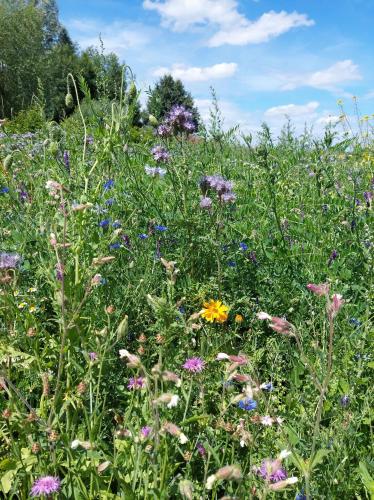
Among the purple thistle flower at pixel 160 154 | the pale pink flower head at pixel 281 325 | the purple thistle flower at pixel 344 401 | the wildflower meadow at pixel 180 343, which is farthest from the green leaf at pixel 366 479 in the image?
the purple thistle flower at pixel 160 154

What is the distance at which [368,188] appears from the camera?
4.20 m

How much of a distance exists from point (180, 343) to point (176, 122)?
1.80 m

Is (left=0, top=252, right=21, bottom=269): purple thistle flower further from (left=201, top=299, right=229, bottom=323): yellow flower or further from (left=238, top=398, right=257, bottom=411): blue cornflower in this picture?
(left=238, top=398, right=257, bottom=411): blue cornflower

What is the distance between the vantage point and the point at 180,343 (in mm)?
2029

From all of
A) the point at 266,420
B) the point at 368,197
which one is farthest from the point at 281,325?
the point at 368,197

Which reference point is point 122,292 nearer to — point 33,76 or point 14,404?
point 14,404

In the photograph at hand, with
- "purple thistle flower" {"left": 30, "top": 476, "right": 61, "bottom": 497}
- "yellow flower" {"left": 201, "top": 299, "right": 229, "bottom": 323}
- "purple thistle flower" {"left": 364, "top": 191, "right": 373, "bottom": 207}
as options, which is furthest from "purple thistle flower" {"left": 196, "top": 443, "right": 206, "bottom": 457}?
"purple thistle flower" {"left": 364, "top": 191, "right": 373, "bottom": 207}

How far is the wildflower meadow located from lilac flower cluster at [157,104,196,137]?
0.01 m

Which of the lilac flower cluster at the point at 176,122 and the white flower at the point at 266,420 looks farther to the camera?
the lilac flower cluster at the point at 176,122

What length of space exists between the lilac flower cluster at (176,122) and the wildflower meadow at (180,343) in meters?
0.01

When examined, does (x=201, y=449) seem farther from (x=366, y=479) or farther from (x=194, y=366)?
(x=366, y=479)

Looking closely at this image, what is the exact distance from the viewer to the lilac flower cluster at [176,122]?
3279 mm

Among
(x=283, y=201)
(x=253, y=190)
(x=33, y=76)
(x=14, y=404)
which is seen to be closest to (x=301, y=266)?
(x=283, y=201)

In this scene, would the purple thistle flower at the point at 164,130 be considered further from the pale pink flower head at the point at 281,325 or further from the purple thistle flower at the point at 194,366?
the pale pink flower head at the point at 281,325
